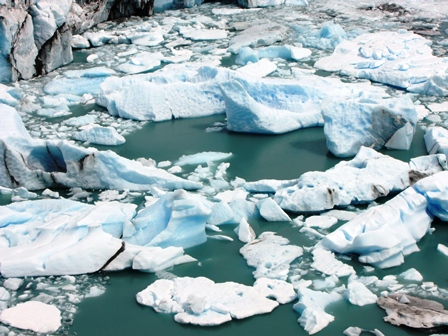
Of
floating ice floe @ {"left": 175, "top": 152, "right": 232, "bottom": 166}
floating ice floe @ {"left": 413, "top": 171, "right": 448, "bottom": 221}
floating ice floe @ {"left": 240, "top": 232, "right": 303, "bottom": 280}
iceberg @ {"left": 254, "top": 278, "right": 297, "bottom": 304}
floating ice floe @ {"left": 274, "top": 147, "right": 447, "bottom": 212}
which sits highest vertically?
floating ice floe @ {"left": 413, "top": 171, "right": 448, "bottom": 221}

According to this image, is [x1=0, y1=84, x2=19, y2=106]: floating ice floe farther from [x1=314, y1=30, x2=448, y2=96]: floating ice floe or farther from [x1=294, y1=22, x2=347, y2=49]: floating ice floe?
[x1=294, y1=22, x2=347, y2=49]: floating ice floe

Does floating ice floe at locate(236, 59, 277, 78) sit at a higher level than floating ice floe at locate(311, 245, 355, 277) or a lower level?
lower

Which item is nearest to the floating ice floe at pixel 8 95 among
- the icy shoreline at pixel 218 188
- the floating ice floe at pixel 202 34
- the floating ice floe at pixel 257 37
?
the icy shoreline at pixel 218 188

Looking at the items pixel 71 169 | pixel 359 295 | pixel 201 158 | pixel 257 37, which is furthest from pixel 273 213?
pixel 257 37

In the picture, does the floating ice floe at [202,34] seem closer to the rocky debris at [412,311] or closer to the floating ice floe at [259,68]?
the floating ice floe at [259,68]

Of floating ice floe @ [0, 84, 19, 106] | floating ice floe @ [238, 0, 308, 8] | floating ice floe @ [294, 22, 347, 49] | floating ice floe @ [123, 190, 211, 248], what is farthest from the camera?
floating ice floe @ [238, 0, 308, 8]

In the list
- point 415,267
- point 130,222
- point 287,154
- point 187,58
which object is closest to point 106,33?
point 187,58

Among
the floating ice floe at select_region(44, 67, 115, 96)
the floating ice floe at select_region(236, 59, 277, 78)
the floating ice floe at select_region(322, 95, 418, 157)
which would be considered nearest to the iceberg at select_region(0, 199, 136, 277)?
the floating ice floe at select_region(322, 95, 418, 157)

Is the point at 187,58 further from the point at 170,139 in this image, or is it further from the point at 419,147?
the point at 419,147
